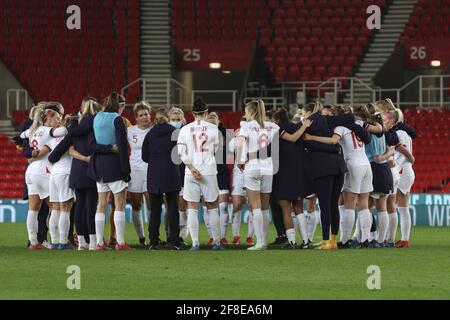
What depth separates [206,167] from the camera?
15.9 meters

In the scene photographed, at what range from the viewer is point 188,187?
15977 millimetres

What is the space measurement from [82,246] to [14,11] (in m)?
20.2

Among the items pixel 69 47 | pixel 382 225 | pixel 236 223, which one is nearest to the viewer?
pixel 382 225

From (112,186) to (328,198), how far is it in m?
2.67

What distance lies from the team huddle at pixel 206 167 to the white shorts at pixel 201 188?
0.04 feet

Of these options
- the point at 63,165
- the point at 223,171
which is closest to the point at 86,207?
the point at 63,165

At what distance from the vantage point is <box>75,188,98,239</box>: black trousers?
1598 centimetres

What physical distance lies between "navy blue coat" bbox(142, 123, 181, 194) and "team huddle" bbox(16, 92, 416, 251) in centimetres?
1

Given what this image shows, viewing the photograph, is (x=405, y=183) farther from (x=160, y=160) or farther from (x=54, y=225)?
(x=54, y=225)

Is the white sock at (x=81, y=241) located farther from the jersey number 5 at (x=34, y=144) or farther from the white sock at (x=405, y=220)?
the white sock at (x=405, y=220)

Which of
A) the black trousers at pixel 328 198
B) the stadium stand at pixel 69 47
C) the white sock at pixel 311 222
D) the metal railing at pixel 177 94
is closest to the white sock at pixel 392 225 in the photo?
the black trousers at pixel 328 198

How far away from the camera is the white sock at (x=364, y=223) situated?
16141mm
